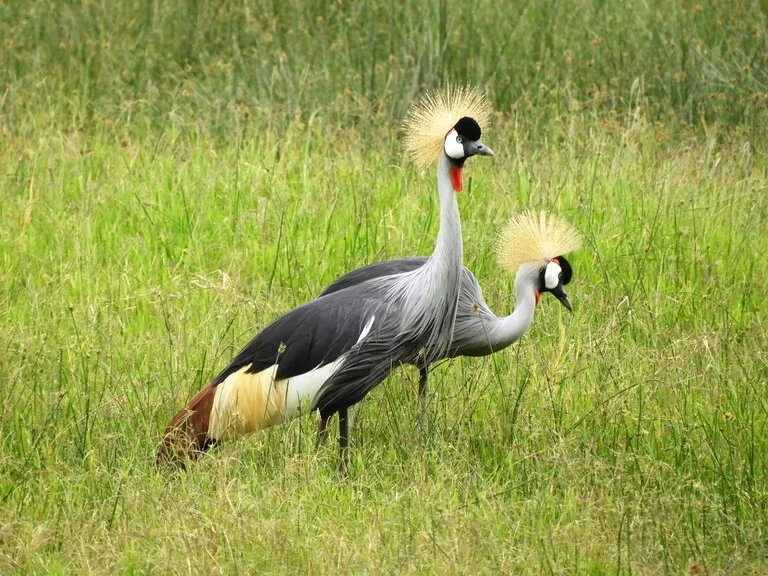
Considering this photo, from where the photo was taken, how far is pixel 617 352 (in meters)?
3.67

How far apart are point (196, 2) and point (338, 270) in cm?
257

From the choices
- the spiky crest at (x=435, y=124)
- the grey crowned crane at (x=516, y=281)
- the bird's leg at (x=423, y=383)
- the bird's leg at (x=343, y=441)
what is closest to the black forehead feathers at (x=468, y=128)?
the spiky crest at (x=435, y=124)

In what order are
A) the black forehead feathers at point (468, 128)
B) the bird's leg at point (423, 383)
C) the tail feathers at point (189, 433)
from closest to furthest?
the tail feathers at point (189, 433) → the black forehead feathers at point (468, 128) → the bird's leg at point (423, 383)

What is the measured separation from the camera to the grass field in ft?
Answer: 8.89

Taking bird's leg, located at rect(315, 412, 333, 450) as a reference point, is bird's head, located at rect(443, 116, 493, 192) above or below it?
above

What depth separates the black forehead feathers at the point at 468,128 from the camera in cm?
325

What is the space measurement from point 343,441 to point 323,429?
0.12m

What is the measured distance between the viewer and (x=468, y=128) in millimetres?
3260

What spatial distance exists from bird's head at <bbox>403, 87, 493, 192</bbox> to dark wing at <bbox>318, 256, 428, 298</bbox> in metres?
0.28

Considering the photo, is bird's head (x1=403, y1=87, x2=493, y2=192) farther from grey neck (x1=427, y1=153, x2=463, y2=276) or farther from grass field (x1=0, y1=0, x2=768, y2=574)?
grass field (x1=0, y1=0, x2=768, y2=574)

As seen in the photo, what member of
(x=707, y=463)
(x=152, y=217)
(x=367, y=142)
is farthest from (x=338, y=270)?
(x=707, y=463)

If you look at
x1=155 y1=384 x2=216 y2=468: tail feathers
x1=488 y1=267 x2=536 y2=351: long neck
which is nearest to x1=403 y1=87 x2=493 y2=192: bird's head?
x1=488 y1=267 x2=536 y2=351: long neck

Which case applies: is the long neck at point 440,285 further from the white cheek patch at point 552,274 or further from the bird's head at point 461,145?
the white cheek patch at point 552,274

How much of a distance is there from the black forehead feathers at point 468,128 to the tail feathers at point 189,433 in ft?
3.05
